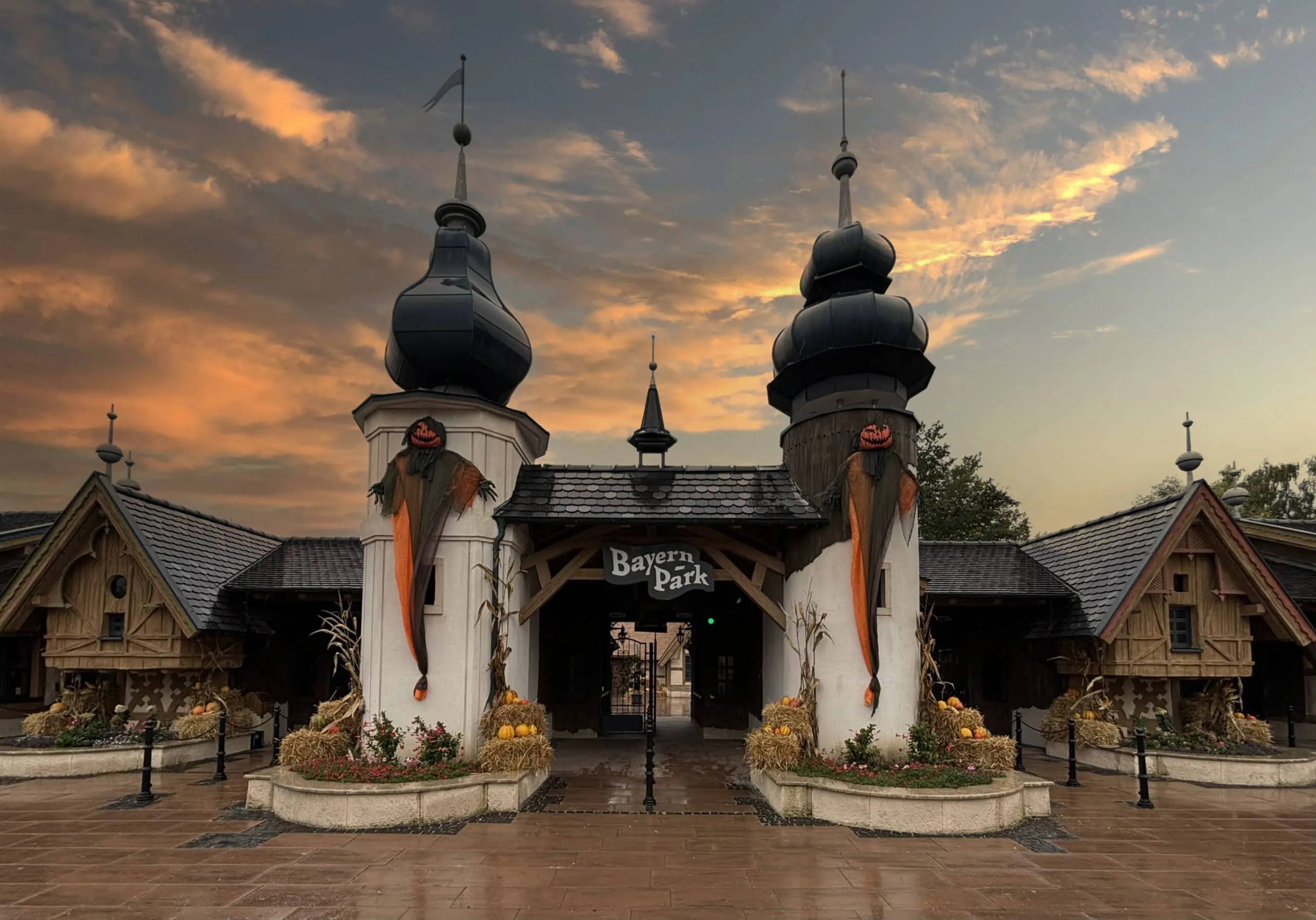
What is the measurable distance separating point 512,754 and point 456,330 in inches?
248

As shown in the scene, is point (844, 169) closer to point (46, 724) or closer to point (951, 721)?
point (951, 721)

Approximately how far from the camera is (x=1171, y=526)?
14180 mm

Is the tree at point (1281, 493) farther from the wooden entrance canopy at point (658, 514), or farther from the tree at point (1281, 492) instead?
the wooden entrance canopy at point (658, 514)

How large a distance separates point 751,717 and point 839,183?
11.1 m

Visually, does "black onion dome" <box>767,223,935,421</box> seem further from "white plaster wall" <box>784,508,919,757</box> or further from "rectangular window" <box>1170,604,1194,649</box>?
"rectangular window" <box>1170,604,1194,649</box>

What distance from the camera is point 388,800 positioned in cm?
980

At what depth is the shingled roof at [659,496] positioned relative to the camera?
12055 mm

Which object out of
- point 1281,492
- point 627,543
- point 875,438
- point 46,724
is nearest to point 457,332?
point 627,543

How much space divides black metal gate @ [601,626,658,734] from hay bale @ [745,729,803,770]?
1628 mm

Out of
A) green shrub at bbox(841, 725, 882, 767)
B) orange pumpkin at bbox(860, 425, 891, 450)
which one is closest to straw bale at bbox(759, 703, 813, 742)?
green shrub at bbox(841, 725, 882, 767)

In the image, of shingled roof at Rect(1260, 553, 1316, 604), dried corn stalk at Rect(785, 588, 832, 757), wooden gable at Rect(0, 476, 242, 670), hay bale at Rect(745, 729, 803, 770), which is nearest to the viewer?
hay bale at Rect(745, 729, 803, 770)

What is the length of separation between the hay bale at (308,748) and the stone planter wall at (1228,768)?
12.5 meters

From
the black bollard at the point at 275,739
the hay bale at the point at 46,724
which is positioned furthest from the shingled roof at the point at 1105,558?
the hay bale at the point at 46,724

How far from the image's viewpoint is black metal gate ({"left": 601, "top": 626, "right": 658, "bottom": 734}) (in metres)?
14.2
